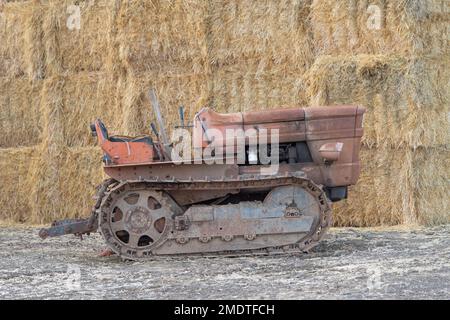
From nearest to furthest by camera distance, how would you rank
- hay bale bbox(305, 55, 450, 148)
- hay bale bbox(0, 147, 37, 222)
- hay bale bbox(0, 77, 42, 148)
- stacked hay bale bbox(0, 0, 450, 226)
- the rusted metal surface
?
the rusted metal surface
hay bale bbox(305, 55, 450, 148)
stacked hay bale bbox(0, 0, 450, 226)
hay bale bbox(0, 147, 37, 222)
hay bale bbox(0, 77, 42, 148)

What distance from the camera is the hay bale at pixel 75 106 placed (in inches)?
515

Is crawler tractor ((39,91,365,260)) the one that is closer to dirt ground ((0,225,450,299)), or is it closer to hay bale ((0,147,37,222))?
dirt ground ((0,225,450,299))

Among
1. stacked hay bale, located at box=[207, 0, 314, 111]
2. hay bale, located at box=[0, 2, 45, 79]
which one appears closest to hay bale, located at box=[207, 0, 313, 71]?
stacked hay bale, located at box=[207, 0, 314, 111]

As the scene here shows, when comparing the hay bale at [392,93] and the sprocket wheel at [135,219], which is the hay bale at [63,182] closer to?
Result: the sprocket wheel at [135,219]

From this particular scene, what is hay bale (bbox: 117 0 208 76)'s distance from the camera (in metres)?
12.4

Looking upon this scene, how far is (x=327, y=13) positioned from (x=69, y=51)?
420 cm

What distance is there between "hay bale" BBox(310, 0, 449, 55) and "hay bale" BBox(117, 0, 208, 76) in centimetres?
176

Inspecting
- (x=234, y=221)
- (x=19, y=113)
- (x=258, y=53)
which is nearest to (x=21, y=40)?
(x=19, y=113)

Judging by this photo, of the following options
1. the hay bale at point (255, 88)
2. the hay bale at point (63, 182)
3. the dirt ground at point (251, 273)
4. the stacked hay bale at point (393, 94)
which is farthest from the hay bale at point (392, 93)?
the hay bale at point (63, 182)

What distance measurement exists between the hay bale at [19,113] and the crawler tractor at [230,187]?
3.96m

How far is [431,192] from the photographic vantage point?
11.9 meters
